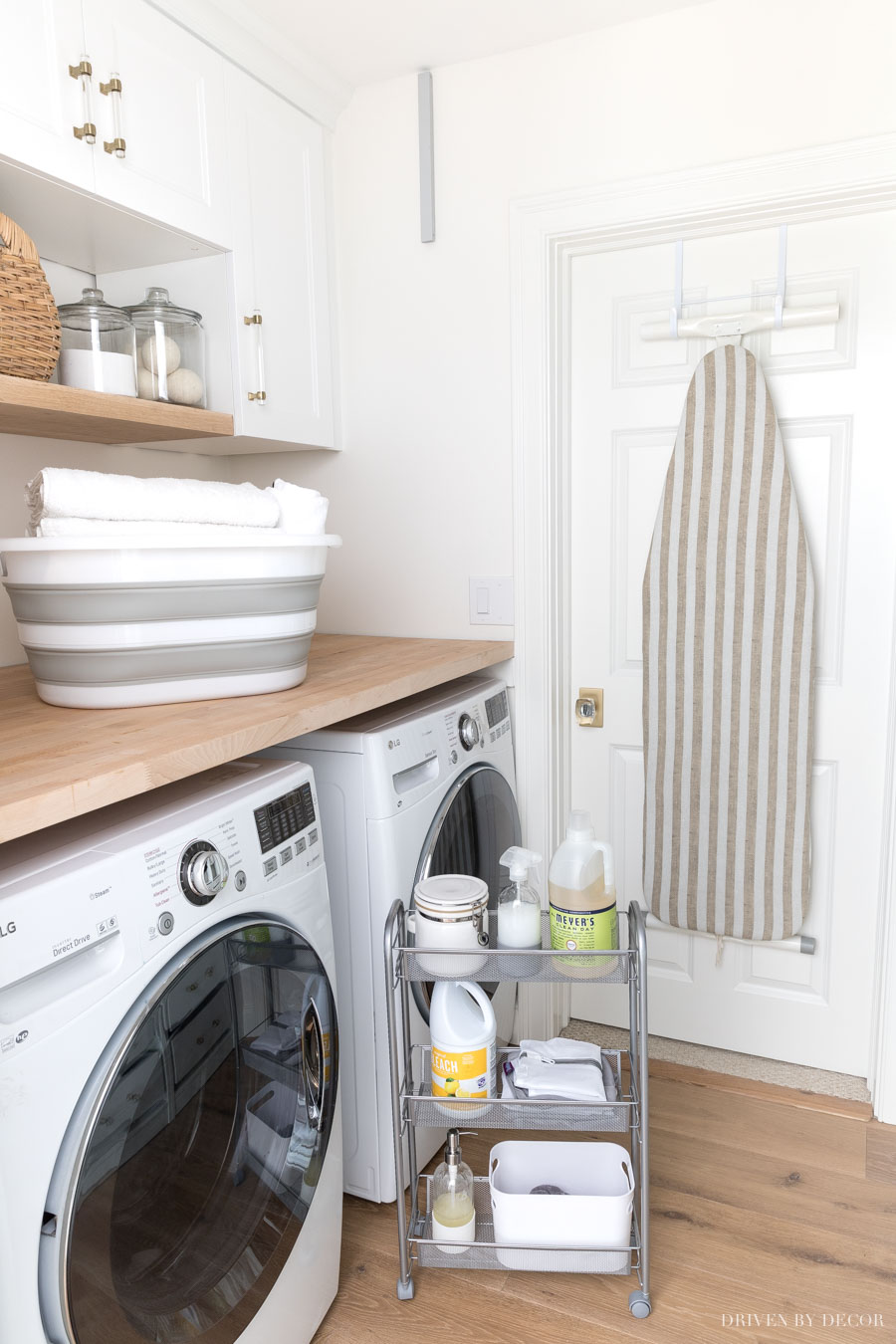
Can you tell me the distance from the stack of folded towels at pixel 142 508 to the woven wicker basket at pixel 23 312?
198 mm

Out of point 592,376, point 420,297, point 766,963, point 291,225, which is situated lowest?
point 766,963

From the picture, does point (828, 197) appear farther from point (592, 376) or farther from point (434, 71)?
point (434, 71)

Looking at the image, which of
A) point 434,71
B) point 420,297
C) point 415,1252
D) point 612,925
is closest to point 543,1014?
point 415,1252

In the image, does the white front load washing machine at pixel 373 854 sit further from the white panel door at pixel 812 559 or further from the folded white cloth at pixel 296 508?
the white panel door at pixel 812 559

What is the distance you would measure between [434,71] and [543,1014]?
2186mm

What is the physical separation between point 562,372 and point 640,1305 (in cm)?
178

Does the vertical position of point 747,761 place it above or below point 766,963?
above

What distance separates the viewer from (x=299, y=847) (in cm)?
129

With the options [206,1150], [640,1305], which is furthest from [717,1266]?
[206,1150]

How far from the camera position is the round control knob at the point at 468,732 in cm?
184

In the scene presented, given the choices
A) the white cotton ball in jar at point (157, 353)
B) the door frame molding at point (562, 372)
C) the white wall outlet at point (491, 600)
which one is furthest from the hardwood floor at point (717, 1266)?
the white cotton ball in jar at point (157, 353)

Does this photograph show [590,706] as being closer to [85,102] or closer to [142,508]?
[142,508]

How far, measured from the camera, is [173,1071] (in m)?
1.05

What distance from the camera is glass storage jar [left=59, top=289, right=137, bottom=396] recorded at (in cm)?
156
